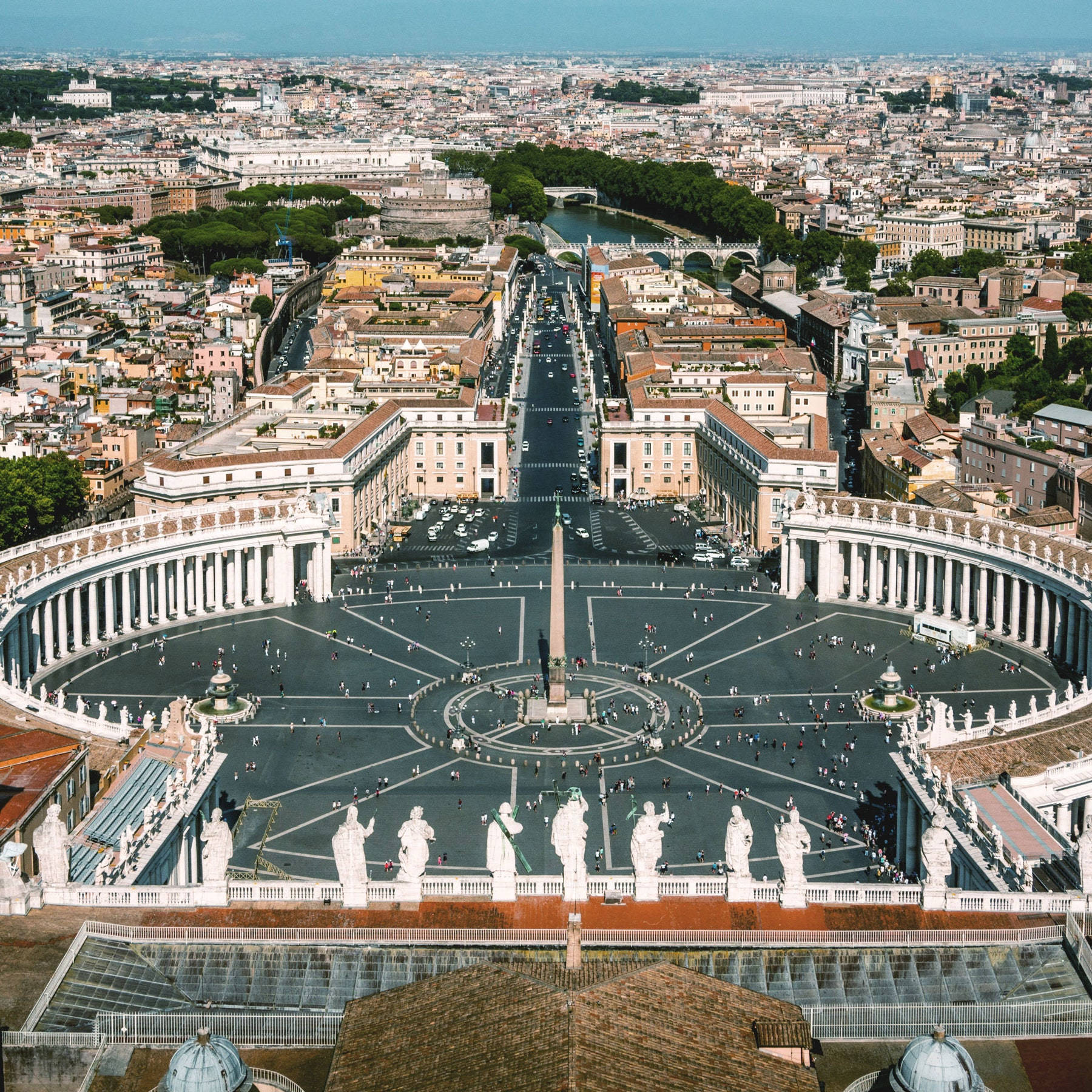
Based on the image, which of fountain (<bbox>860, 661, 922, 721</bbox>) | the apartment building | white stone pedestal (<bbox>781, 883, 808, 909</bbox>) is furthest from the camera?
the apartment building

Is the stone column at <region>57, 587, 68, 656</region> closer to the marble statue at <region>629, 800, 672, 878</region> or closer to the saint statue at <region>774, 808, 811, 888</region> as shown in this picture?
the marble statue at <region>629, 800, 672, 878</region>

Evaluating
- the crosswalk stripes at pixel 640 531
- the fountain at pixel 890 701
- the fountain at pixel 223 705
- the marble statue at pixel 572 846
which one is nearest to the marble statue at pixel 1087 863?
the marble statue at pixel 572 846

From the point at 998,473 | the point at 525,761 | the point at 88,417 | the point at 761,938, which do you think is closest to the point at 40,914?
the point at 761,938

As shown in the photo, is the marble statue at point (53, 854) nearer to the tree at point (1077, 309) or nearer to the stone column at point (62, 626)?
the stone column at point (62, 626)

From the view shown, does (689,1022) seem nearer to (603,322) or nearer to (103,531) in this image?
(103,531)

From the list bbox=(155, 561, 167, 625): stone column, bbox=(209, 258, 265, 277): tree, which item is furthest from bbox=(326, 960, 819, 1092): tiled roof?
bbox=(209, 258, 265, 277): tree

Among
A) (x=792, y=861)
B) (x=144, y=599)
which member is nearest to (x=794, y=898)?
(x=792, y=861)
